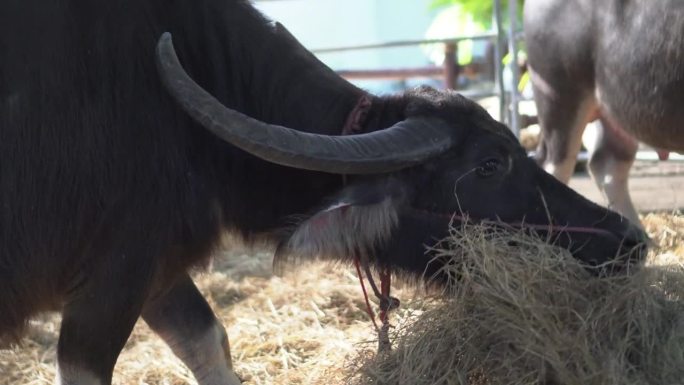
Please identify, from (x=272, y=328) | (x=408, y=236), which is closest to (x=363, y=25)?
(x=272, y=328)

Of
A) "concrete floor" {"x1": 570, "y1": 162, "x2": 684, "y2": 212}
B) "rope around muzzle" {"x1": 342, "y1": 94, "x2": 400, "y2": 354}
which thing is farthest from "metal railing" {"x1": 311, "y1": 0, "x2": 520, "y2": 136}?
"rope around muzzle" {"x1": 342, "y1": 94, "x2": 400, "y2": 354}

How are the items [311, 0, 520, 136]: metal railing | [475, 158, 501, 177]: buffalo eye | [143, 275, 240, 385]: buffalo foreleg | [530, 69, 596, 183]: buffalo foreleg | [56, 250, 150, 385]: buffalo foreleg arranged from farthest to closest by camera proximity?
[311, 0, 520, 136]: metal railing < [530, 69, 596, 183]: buffalo foreleg < [143, 275, 240, 385]: buffalo foreleg < [475, 158, 501, 177]: buffalo eye < [56, 250, 150, 385]: buffalo foreleg

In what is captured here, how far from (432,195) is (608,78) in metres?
2.54

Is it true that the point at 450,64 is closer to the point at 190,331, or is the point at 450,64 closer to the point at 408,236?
the point at 190,331

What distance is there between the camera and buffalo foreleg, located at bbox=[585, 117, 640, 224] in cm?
653

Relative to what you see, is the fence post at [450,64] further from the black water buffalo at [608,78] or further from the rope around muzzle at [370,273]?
the rope around muzzle at [370,273]

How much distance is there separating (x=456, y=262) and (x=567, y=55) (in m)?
2.93

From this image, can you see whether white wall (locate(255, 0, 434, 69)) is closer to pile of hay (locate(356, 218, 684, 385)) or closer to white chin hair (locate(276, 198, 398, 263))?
white chin hair (locate(276, 198, 398, 263))

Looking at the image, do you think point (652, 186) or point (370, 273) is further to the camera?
point (652, 186)

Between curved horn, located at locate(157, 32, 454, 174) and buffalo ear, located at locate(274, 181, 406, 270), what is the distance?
0.34 feet

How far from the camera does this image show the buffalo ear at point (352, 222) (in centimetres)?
337

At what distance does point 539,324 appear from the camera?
308 centimetres

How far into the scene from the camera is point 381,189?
11.1 ft

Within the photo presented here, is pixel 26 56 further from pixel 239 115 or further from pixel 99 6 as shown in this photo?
pixel 239 115
